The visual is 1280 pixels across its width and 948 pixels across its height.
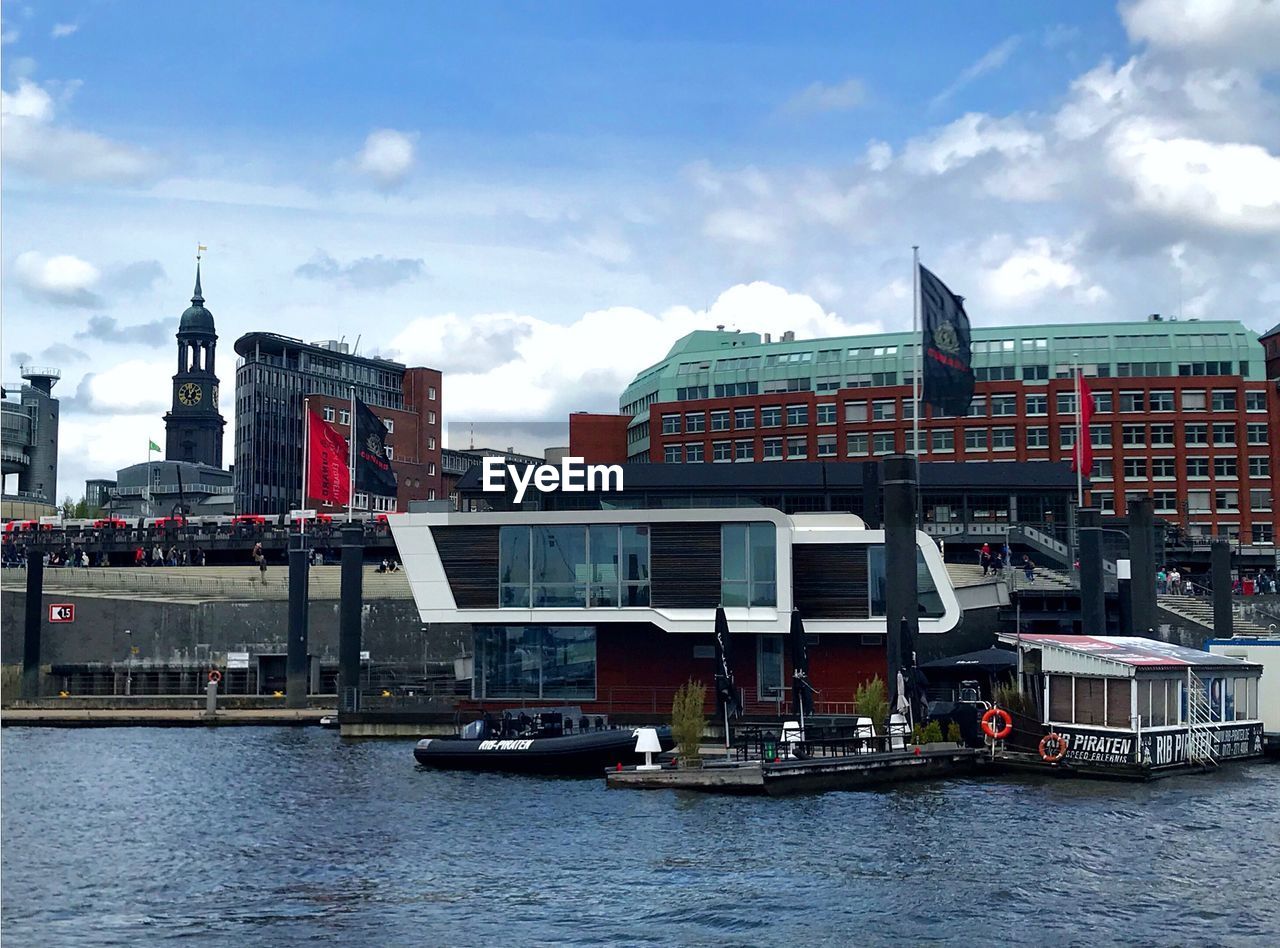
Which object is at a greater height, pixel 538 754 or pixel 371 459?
pixel 371 459

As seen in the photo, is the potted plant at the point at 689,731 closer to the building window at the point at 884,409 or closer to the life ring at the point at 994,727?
the life ring at the point at 994,727

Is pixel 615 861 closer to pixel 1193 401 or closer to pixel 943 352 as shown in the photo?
pixel 943 352

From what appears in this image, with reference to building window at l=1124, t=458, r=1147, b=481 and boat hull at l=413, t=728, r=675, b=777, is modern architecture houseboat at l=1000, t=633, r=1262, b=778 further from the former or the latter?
building window at l=1124, t=458, r=1147, b=481

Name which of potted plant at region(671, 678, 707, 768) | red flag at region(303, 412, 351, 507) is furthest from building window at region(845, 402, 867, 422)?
potted plant at region(671, 678, 707, 768)

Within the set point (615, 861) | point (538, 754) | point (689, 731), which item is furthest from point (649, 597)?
point (615, 861)

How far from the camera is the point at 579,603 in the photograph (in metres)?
72.0

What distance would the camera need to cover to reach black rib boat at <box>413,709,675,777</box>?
5869 centimetres

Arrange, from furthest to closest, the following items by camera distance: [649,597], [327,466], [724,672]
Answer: [327,466] → [649,597] → [724,672]

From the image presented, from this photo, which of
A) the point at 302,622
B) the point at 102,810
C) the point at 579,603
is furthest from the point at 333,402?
the point at 102,810

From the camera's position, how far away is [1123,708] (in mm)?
57062

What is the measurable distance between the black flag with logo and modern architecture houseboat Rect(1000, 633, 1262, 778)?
169 feet

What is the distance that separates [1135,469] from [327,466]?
303 feet

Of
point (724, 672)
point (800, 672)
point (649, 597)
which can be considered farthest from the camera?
point (649, 597)

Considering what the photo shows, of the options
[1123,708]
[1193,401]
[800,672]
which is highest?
[1193,401]
